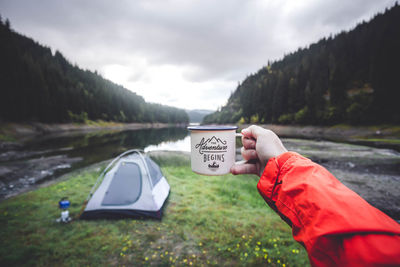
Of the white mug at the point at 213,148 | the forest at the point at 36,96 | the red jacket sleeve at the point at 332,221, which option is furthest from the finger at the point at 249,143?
the forest at the point at 36,96

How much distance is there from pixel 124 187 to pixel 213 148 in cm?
416

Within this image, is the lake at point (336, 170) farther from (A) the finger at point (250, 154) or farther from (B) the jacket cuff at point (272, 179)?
(B) the jacket cuff at point (272, 179)

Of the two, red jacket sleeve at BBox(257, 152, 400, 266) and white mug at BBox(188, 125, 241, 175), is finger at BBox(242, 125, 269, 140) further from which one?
red jacket sleeve at BBox(257, 152, 400, 266)

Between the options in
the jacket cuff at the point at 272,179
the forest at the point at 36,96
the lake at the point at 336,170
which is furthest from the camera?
the forest at the point at 36,96

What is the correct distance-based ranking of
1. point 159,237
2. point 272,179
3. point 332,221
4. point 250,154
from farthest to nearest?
point 159,237
point 250,154
point 272,179
point 332,221

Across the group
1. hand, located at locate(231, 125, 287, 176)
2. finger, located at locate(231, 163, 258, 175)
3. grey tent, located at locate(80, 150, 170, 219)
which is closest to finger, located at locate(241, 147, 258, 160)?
hand, located at locate(231, 125, 287, 176)

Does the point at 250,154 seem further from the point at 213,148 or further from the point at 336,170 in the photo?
the point at 336,170

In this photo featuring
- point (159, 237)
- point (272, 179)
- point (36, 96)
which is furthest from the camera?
point (36, 96)

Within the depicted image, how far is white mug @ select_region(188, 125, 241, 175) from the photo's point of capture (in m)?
1.52

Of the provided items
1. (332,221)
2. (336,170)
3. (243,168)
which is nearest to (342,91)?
(336,170)

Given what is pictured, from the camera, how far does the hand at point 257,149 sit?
1408 mm

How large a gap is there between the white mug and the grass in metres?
2.68

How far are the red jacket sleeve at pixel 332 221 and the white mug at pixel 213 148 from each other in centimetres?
55

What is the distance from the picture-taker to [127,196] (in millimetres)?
4609
